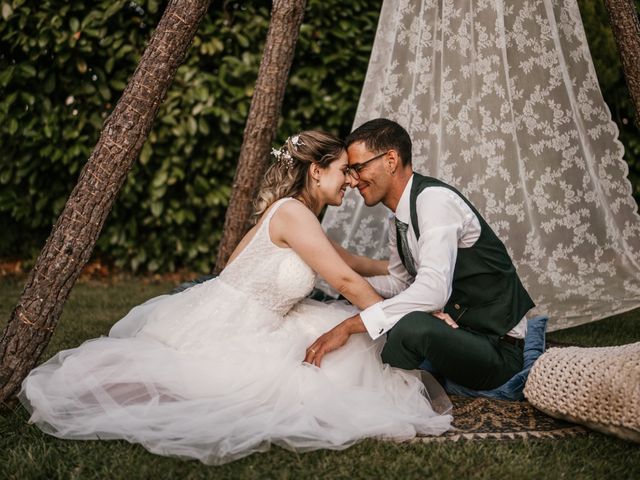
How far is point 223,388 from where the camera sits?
2588mm

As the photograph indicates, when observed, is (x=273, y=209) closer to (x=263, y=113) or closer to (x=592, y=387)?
(x=263, y=113)

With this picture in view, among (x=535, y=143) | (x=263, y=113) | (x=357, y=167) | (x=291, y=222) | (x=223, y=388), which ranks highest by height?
(x=263, y=113)

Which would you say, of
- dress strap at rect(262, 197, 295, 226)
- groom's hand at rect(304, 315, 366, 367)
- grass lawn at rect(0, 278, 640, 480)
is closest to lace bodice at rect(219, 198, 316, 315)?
dress strap at rect(262, 197, 295, 226)

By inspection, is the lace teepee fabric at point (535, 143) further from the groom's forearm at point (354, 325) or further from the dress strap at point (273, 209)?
the groom's forearm at point (354, 325)

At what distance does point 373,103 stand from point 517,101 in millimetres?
804

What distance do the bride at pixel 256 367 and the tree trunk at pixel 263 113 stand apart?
919mm

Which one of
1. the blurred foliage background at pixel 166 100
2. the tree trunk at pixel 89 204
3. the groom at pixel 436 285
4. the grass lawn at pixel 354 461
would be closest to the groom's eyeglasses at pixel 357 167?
the groom at pixel 436 285

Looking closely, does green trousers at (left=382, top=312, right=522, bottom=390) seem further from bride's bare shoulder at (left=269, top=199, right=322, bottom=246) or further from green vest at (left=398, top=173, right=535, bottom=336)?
bride's bare shoulder at (left=269, top=199, right=322, bottom=246)

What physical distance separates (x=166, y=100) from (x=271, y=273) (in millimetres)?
2910

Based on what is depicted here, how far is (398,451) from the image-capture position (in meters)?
2.38

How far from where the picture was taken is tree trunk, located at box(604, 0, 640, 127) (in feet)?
11.5

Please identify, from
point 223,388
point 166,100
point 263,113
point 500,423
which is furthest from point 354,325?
point 166,100

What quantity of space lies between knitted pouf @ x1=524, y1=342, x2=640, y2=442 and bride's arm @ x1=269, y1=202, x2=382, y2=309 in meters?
0.74

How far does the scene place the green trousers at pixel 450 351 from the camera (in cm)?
270
